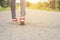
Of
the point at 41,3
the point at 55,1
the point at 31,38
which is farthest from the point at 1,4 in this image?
the point at 31,38

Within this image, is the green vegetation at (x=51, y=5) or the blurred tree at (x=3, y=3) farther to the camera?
the green vegetation at (x=51, y=5)

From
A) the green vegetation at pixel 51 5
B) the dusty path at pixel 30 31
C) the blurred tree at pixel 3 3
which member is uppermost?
the dusty path at pixel 30 31

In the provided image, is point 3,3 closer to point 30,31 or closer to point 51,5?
point 51,5

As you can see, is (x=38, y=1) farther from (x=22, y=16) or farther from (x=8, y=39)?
(x=8, y=39)

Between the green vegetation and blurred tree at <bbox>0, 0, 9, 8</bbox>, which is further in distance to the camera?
the green vegetation

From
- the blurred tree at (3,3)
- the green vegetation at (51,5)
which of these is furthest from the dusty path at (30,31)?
the green vegetation at (51,5)

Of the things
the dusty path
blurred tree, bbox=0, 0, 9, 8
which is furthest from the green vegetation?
the dusty path

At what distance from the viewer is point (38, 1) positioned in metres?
18.8

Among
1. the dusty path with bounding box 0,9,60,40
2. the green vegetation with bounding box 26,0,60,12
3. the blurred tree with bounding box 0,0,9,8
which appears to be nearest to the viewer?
the dusty path with bounding box 0,9,60,40

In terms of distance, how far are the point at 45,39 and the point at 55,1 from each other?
1212 cm

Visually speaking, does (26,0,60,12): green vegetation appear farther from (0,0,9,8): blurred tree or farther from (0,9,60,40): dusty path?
(0,9,60,40): dusty path

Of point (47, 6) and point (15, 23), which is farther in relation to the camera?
point (47, 6)

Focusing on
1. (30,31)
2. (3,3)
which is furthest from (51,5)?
(30,31)

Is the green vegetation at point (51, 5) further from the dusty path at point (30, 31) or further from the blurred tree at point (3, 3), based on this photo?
the dusty path at point (30, 31)
